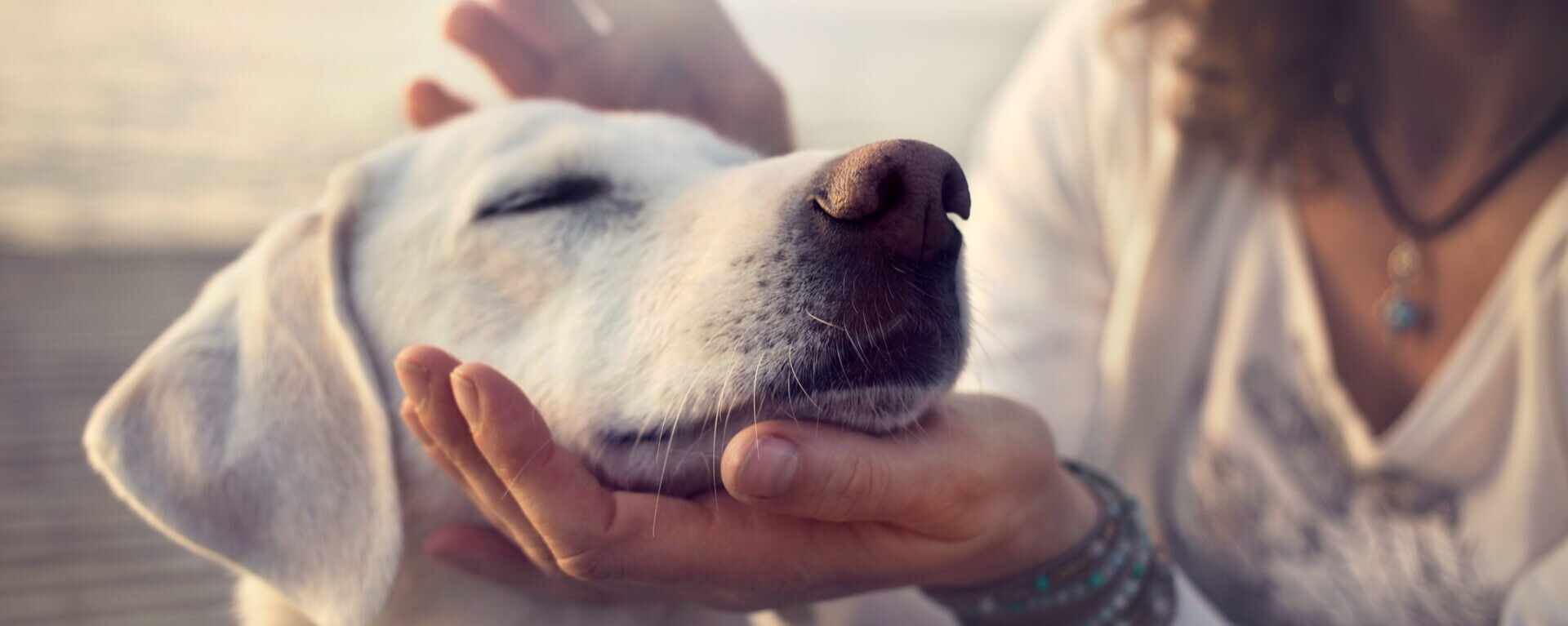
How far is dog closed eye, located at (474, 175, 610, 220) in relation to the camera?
1.13 metres

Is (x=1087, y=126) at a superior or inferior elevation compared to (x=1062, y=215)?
superior

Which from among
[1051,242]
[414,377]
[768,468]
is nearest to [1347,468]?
[1051,242]

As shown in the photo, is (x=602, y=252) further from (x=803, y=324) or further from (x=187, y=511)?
(x=187, y=511)

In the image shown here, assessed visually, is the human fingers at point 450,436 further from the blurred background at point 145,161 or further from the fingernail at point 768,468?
the blurred background at point 145,161

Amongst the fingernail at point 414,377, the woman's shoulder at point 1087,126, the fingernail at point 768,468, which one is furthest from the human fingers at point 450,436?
the woman's shoulder at point 1087,126

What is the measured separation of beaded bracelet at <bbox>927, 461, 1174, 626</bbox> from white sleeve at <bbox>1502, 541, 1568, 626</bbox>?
470 mm

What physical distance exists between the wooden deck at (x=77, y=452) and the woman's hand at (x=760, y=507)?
1.35 feet

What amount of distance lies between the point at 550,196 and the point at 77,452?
2.16 feet

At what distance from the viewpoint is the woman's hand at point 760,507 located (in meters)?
0.84

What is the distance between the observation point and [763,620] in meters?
1.30

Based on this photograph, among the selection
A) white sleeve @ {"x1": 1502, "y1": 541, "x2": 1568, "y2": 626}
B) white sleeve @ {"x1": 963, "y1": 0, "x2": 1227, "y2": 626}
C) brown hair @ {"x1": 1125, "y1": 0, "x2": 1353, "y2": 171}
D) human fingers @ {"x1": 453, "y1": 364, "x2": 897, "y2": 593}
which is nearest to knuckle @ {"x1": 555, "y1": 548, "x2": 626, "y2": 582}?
human fingers @ {"x1": 453, "y1": 364, "x2": 897, "y2": 593}

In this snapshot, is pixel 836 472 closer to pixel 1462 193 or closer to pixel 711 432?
pixel 711 432

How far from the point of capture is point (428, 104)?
1.63 m

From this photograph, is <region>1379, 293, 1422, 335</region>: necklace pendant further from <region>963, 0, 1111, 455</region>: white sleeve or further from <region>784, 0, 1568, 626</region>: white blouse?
<region>963, 0, 1111, 455</region>: white sleeve
